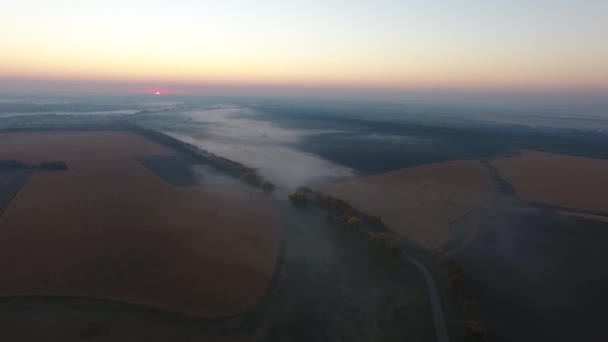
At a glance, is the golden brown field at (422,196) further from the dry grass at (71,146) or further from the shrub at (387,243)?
the dry grass at (71,146)

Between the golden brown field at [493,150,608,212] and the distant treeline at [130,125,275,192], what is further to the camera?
the distant treeline at [130,125,275,192]

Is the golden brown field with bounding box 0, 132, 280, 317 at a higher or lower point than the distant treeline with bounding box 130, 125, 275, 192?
lower

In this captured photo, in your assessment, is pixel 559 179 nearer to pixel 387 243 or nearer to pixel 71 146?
pixel 387 243

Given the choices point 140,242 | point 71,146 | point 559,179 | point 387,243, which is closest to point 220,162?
point 140,242

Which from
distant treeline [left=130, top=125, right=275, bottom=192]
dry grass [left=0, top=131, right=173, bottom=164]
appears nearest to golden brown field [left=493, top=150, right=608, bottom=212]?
distant treeline [left=130, top=125, right=275, bottom=192]

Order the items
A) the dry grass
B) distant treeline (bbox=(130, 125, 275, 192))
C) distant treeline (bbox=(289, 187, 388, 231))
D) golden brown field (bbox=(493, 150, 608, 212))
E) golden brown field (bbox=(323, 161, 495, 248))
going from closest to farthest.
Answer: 1. distant treeline (bbox=(289, 187, 388, 231))
2. golden brown field (bbox=(323, 161, 495, 248))
3. golden brown field (bbox=(493, 150, 608, 212))
4. distant treeline (bbox=(130, 125, 275, 192))
5. the dry grass

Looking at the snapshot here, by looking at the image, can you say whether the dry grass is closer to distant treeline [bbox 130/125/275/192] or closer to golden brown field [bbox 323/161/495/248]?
distant treeline [bbox 130/125/275/192]

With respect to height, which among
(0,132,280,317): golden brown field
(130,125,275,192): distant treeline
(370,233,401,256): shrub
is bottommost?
(0,132,280,317): golden brown field
